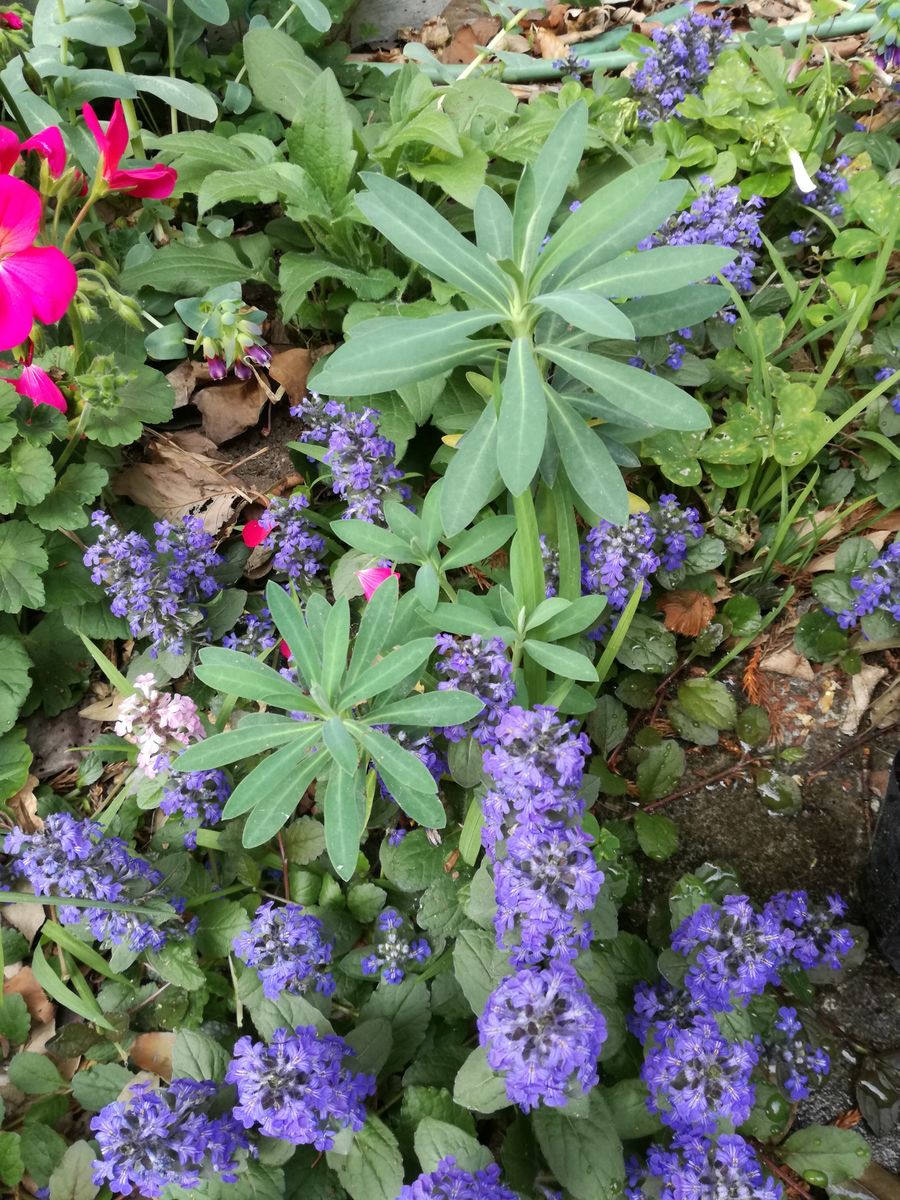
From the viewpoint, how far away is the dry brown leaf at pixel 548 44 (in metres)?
2.90

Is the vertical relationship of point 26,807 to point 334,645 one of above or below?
below

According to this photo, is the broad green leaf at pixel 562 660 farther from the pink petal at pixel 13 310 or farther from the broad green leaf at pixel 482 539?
the pink petal at pixel 13 310

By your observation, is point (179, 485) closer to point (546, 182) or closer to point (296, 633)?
point (296, 633)

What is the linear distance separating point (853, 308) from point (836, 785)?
1.17 metres

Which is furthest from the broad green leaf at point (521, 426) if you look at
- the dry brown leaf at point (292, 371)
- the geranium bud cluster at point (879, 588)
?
the dry brown leaf at point (292, 371)

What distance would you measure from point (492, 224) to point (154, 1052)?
1.76 m

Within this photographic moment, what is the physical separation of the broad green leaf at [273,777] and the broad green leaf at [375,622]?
0.12m

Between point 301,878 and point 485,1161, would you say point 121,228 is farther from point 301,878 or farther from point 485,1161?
point 485,1161

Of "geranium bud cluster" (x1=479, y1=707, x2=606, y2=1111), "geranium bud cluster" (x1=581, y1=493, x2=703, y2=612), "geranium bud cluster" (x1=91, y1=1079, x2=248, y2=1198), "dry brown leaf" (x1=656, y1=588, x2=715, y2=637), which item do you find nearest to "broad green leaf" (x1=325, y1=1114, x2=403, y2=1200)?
"geranium bud cluster" (x1=91, y1=1079, x2=248, y2=1198)

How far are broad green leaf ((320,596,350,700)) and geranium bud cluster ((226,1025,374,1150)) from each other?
558mm

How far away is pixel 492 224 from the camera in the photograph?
1240mm

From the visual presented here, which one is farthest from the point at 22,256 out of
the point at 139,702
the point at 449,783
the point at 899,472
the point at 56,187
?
the point at 899,472

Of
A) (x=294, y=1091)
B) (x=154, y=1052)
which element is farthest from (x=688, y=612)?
(x=154, y=1052)

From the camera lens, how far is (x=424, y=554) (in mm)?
1432
